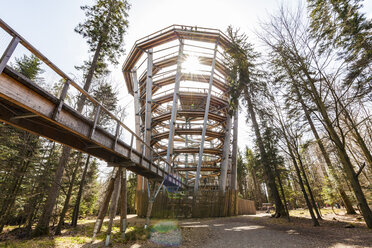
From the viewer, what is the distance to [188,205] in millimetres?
16516

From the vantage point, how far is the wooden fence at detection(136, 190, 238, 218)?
16.0 metres

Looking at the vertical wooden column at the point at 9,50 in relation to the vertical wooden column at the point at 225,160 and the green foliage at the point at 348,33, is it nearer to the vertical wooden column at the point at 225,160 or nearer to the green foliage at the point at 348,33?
the green foliage at the point at 348,33

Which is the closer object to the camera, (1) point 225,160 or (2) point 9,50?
(2) point 9,50

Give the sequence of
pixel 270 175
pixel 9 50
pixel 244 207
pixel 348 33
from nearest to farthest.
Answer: pixel 9 50 → pixel 348 33 → pixel 270 175 → pixel 244 207

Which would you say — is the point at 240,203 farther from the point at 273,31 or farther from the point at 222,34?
the point at 222,34

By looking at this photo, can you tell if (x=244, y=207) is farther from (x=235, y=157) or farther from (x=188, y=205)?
(x=188, y=205)

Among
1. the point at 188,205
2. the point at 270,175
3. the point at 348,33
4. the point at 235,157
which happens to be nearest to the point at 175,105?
the point at 188,205

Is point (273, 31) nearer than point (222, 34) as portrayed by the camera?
Yes

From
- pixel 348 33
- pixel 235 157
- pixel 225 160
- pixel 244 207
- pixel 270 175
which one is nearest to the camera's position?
pixel 348 33

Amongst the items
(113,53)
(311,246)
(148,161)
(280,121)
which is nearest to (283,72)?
(280,121)

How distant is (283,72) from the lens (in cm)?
1156

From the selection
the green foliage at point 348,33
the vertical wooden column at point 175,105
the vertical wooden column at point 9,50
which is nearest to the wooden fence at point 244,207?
the vertical wooden column at point 175,105

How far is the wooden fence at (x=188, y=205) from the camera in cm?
1603

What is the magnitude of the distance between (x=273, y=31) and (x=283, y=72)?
278cm
